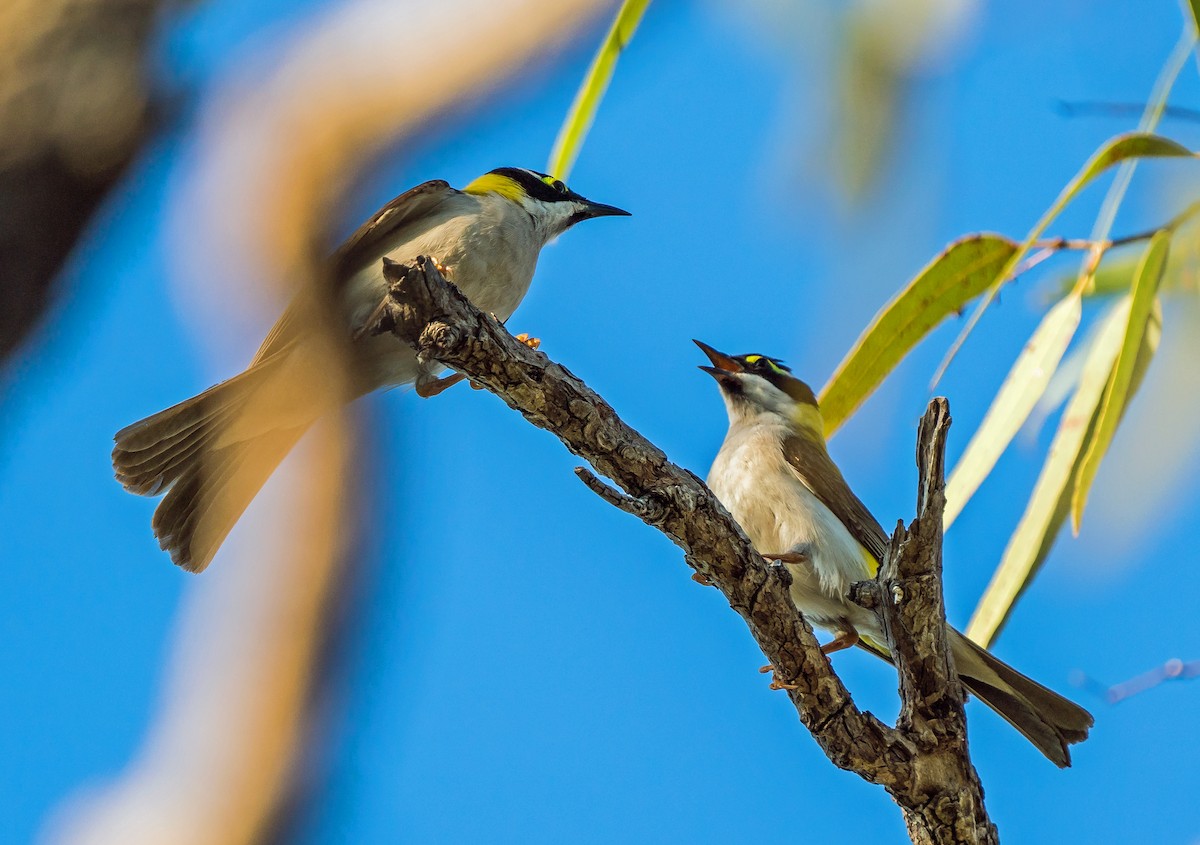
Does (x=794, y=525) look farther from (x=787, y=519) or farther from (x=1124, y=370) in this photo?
(x=1124, y=370)

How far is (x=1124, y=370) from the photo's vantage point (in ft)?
9.30

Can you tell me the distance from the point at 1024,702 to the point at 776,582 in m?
0.96

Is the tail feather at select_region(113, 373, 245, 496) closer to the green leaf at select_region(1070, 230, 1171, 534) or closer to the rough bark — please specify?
the rough bark

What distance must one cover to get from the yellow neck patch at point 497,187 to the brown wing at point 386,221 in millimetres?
203

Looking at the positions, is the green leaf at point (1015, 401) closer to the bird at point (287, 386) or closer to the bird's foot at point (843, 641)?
the bird's foot at point (843, 641)

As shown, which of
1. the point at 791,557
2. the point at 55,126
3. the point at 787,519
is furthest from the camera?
the point at 787,519

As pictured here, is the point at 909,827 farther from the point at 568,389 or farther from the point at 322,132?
the point at 322,132

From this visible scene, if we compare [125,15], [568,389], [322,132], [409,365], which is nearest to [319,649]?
[409,365]

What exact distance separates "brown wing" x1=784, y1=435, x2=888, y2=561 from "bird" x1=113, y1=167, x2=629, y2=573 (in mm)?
988

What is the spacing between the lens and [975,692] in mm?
2957

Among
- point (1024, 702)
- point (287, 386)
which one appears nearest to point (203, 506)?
point (287, 386)

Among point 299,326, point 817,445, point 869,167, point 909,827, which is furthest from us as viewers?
point 817,445

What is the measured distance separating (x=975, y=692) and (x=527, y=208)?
1958 millimetres

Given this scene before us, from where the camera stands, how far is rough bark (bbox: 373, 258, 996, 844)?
2135 millimetres
